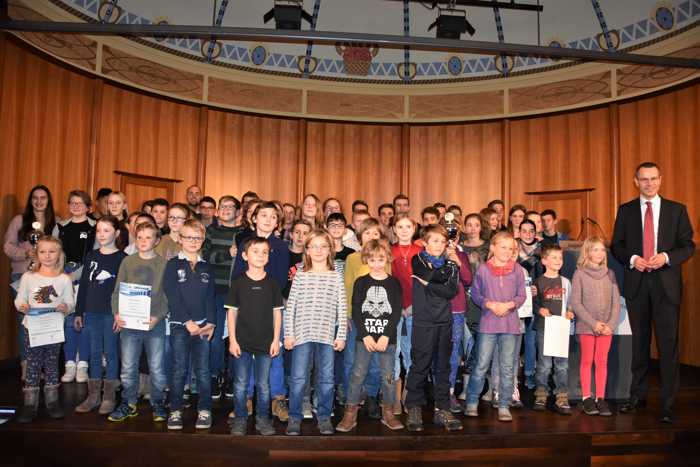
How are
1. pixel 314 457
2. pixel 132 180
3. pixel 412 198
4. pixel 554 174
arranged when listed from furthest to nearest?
pixel 412 198, pixel 554 174, pixel 132 180, pixel 314 457

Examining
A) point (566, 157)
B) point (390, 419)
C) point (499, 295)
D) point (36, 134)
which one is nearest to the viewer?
point (390, 419)

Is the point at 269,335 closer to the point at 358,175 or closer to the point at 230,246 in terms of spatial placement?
the point at 230,246

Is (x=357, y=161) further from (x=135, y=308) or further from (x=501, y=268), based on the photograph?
(x=135, y=308)

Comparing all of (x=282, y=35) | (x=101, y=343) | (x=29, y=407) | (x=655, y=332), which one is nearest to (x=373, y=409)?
(x=101, y=343)

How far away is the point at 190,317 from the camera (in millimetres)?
3238

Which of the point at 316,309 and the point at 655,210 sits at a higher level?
the point at 655,210

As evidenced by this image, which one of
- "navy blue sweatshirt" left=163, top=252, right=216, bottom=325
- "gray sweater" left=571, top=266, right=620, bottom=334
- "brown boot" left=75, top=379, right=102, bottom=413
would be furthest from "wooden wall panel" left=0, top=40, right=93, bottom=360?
"gray sweater" left=571, top=266, right=620, bottom=334

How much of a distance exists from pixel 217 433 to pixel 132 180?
4.70 meters

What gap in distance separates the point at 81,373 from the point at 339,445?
2.33 metres

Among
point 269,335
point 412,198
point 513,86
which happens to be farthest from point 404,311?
point 513,86

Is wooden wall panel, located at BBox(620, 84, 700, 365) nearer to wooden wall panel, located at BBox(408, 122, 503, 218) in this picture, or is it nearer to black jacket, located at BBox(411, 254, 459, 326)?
wooden wall panel, located at BBox(408, 122, 503, 218)

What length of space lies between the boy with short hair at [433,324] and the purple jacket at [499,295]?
1.04ft

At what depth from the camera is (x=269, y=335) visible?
3.13 metres

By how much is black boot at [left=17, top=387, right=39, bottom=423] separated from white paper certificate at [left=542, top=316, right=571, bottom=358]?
3288mm
